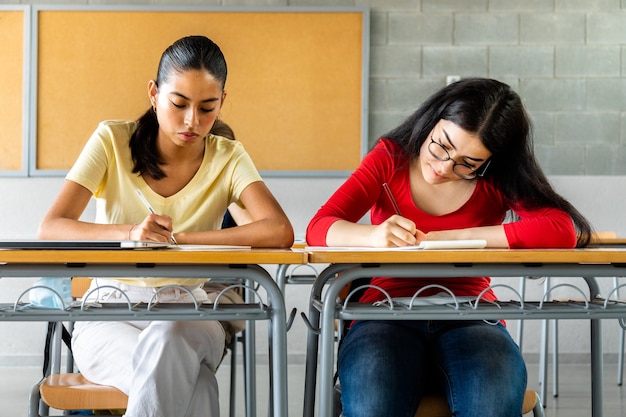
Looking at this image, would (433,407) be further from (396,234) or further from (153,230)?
(153,230)

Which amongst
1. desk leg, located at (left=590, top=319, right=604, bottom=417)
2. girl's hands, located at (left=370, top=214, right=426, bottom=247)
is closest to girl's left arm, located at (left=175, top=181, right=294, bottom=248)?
girl's hands, located at (left=370, top=214, right=426, bottom=247)

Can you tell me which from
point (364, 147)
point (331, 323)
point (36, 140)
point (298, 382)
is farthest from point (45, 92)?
point (331, 323)

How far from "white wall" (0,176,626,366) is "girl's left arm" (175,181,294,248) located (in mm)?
2555

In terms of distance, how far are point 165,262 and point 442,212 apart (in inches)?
31.8

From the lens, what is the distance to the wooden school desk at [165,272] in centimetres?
143

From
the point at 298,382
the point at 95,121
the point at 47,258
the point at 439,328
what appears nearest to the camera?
the point at 47,258

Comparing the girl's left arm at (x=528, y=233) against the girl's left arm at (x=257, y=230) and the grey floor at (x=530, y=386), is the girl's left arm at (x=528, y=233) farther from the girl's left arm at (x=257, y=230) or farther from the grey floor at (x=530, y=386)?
the grey floor at (x=530, y=386)

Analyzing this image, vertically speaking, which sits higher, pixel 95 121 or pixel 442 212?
pixel 95 121

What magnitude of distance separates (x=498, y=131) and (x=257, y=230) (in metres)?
0.60

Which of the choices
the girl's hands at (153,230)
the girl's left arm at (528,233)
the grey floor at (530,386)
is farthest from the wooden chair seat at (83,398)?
the grey floor at (530,386)

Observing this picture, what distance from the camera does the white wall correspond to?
183 inches

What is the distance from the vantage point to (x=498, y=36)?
4707 millimetres

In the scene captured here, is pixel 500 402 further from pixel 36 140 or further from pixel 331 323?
pixel 36 140

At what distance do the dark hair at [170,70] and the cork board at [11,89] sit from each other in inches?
109
